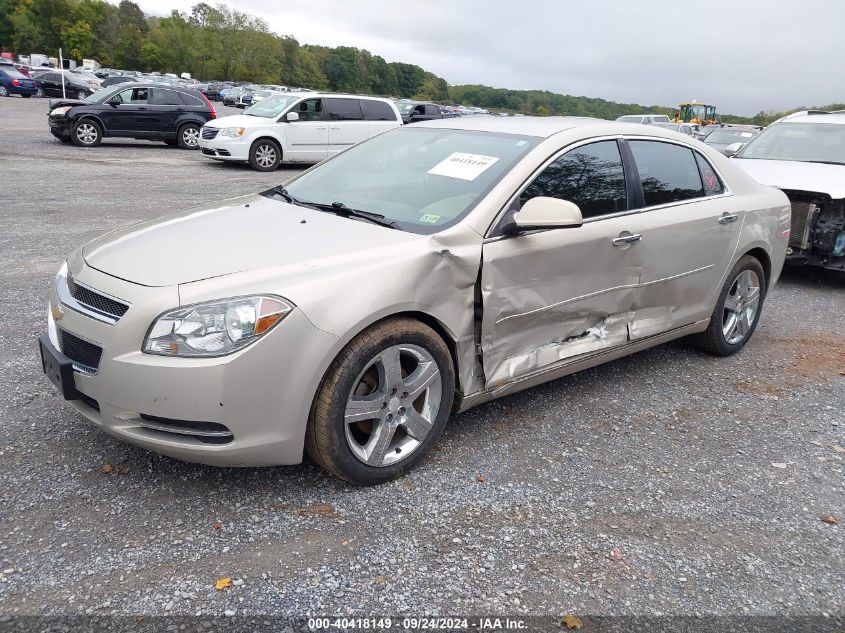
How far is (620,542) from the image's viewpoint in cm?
290

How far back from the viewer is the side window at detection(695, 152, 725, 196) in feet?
15.7

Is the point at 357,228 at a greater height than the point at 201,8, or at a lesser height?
lesser

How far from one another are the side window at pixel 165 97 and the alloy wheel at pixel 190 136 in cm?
72

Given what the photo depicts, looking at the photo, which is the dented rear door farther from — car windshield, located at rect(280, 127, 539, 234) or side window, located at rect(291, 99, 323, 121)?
side window, located at rect(291, 99, 323, 121)

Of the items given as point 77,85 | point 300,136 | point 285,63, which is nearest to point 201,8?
point 285,63

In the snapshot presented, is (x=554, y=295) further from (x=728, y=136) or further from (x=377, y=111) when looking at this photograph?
(x=728, y=136)

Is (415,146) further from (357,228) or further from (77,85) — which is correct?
(77,85)

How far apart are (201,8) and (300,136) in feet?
403

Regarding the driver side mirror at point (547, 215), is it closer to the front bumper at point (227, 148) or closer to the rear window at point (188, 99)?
the front bumper at point (227, 148)

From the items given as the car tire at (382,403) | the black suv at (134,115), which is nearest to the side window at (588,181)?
the car tire at (382,403)

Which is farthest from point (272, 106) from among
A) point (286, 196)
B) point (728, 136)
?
point (286, 196)

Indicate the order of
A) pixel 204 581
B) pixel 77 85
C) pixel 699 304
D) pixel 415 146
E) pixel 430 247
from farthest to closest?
1. pixel 77 85
2. pixel 699 304
3. pixel 415 146
4. pixel 430 247
5. pixel 204 581

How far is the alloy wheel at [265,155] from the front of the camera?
605 inches

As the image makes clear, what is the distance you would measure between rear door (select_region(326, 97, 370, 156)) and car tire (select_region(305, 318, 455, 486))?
13.3 m
